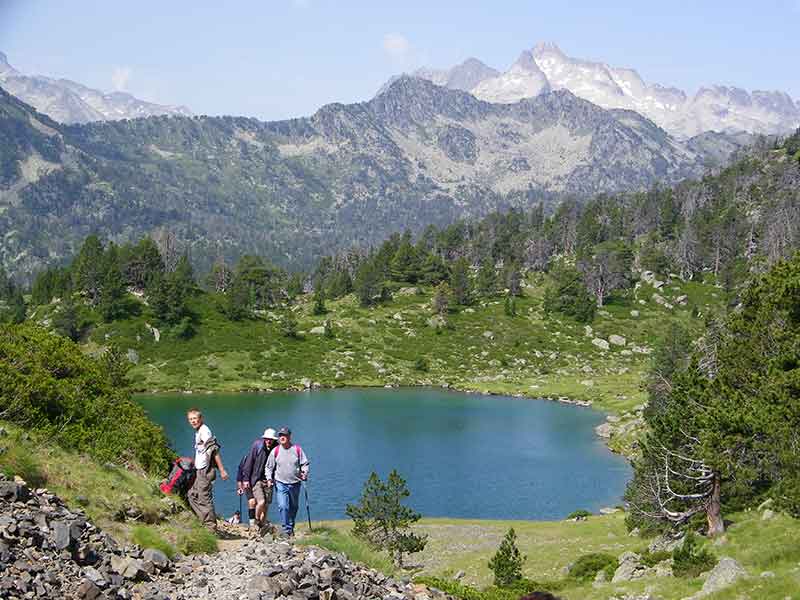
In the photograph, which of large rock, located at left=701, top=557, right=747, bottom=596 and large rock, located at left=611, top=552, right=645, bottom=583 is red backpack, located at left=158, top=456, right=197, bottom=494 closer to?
large rock, located at left=701, top=557, right=747, bottom=596

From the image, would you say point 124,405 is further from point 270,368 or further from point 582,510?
point 270,368

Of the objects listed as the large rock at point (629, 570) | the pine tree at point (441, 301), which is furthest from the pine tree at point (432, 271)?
the large rock at point (629, 570)

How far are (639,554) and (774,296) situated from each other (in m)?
15.1

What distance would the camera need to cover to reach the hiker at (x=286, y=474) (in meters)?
18.7

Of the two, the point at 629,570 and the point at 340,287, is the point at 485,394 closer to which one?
the point at 340,287

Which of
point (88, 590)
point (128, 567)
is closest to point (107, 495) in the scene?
point (128, 567)

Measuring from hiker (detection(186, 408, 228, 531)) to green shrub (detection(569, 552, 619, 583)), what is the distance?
2352 centimetres

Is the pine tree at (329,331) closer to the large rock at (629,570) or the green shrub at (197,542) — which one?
the large rock at (629,570)

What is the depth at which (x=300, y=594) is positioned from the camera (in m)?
12.7

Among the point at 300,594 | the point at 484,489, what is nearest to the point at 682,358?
the point at 484,489

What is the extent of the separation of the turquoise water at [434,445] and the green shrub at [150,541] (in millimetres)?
45274

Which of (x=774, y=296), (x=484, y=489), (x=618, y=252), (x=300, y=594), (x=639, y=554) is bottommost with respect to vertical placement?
(x=484, y=489)

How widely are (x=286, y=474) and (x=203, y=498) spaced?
2377mm

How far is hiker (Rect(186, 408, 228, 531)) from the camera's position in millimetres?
18312
